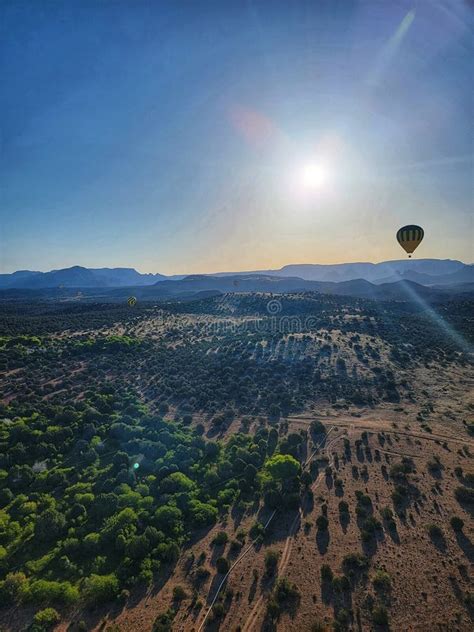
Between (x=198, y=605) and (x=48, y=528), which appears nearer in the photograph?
(x=198, y=605)

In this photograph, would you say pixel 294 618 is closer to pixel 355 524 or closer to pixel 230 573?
pixel 230 573

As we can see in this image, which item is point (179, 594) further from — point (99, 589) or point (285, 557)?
point (285, 557)

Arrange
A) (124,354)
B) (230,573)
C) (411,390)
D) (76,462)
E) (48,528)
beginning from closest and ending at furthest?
(230,573), (48,528), (76,462), (411,390), (124,354)

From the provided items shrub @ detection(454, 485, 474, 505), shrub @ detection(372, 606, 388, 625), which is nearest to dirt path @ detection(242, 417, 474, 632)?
shrub @ detection(372, 606, 388, 625)

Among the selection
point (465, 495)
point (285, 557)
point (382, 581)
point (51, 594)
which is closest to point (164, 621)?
point (51, 594)

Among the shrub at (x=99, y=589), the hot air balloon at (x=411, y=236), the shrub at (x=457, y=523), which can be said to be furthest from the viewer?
the hot air balloon at (x=411, y=236)

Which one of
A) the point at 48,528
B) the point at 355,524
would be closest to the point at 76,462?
the point at 48,528

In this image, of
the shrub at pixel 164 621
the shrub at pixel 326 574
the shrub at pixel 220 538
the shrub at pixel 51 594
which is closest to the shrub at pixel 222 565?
the shrub at pixel 220 538

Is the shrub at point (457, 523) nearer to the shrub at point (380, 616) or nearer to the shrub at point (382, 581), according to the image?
the shrub at point (382, 581)

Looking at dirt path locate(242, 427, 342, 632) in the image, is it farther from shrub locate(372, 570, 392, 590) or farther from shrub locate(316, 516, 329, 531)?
shrub locate(372, 570, 392, 590)
